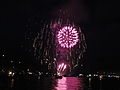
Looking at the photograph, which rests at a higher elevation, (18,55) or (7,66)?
(18,55)

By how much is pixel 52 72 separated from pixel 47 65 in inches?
684

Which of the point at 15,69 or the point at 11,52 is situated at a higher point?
the point at 11,52

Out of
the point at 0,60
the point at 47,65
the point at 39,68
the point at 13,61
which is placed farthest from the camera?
the point at 47,65

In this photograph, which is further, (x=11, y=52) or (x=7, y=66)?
(x=11, y=52)

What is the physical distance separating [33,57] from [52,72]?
49421mm

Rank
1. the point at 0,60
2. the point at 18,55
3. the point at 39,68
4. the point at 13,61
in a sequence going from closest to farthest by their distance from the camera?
1. the point at 0,60
2. the point at 13,61
3. the point at 18,55
4. the point at 39,68

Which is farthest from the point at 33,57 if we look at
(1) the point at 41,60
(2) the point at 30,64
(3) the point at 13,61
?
(3) the point at 13,61

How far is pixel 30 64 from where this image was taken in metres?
→ 146

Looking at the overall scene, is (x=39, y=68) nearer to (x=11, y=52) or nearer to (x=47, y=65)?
(x=47, y=65)

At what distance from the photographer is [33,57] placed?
154 meters

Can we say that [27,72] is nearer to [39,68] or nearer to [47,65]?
[39,68]

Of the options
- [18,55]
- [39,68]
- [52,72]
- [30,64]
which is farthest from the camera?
[52,72]

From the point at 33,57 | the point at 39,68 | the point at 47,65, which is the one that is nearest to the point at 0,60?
Answer: the point at 33,57

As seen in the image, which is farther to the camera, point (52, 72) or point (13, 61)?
point (52, 72)
